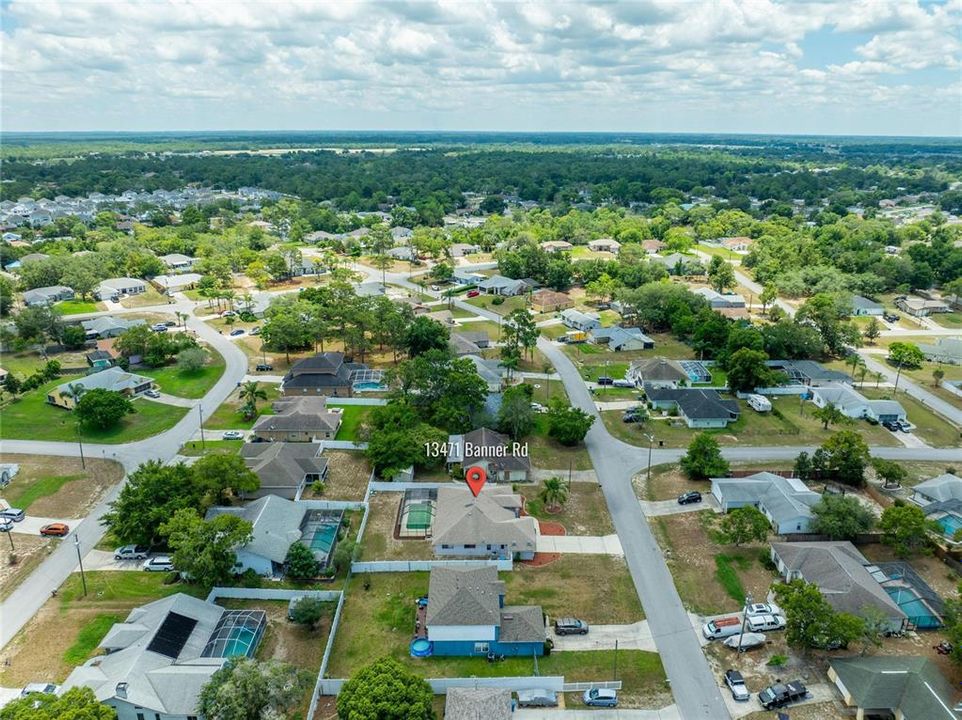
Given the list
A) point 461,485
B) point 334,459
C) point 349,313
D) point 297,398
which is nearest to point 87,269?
point 349,313

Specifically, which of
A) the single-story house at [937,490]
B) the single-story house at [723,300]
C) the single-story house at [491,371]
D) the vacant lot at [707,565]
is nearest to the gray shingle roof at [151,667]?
the vacant lot at [707,565]

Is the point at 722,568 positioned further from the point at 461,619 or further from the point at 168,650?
the point at 168,650

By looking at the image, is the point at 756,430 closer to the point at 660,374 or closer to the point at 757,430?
the point at 757,430

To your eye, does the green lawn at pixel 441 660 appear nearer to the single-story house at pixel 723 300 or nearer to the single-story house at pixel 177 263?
the single-story house at pixel 723 300

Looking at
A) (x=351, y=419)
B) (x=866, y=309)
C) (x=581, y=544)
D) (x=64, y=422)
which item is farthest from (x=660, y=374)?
(x=64, y=422)

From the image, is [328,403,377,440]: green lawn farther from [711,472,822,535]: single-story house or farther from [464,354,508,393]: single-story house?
[711,472,822,535]: single-story house

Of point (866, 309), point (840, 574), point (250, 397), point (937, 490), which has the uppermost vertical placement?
point (840, 574)
